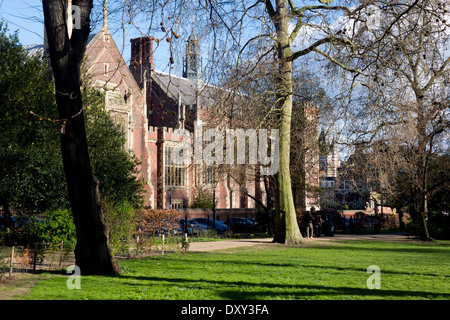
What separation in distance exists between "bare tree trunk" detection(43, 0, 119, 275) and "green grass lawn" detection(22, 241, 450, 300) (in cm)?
66

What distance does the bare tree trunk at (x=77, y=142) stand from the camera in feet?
31.6

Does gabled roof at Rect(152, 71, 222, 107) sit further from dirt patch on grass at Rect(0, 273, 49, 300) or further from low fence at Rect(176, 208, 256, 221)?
low fence at Rect(176, 208, 256, 221)

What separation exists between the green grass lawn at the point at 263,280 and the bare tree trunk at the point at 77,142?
663 mm

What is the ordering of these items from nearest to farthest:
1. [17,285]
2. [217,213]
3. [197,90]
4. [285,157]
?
[17,285], [197,90], [285,157], [217,213]

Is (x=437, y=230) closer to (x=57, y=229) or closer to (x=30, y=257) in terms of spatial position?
(x=57, y=229)

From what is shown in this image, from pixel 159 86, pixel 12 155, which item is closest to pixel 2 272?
pixel 12 155

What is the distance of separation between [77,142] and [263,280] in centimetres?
488

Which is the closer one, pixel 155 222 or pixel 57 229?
pixel 57 229

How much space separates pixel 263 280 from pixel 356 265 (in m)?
3.93

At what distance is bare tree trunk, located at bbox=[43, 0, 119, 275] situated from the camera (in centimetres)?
962

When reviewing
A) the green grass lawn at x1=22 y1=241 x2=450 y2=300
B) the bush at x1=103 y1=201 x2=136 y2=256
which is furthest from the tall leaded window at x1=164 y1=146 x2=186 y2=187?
the green grass lawn at x1=22 y1=241 x2=450 y2=300

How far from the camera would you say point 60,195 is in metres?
17.6

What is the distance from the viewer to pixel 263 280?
9.41 meters

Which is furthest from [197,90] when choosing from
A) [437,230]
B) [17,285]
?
[437,230]
